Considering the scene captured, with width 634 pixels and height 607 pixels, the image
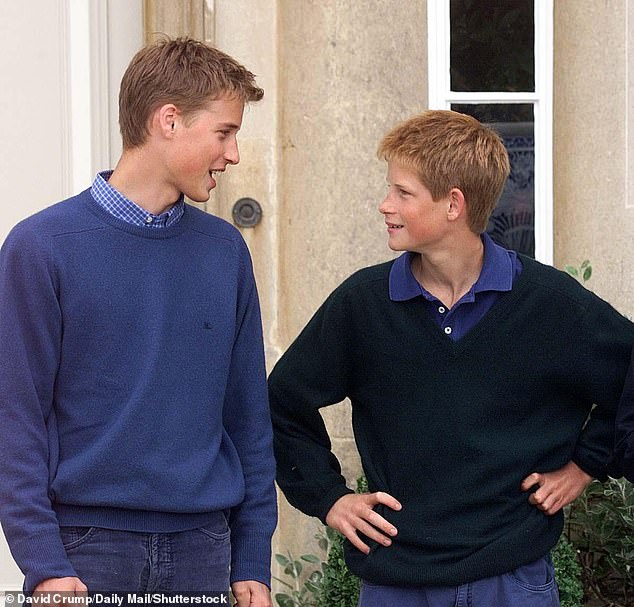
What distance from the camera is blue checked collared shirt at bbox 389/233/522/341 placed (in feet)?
9.04

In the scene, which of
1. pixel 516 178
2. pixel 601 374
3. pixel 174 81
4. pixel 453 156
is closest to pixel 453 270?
pixel 453 156

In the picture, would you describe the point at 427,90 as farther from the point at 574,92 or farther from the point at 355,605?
the point at 355,605

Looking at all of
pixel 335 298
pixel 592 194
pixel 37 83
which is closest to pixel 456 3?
pixel 592 194

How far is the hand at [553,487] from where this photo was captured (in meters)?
2.72

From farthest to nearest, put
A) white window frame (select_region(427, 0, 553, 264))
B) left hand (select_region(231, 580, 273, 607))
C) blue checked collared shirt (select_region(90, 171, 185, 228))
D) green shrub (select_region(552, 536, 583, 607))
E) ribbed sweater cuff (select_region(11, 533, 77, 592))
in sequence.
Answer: white window frame (select_region(427, 0, 553, 264))
green shrub (select_region(552, 536, 583, 607))
left hand (select_region(231, 580, 273, 607))
blue checked collared shirt (select_region(90, 171, 185, 228))
ribbed sweater cuff (select_region(11, 533, 77, 592))

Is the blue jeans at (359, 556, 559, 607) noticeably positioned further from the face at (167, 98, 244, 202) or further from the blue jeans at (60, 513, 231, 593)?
the face at (167, 98, 244, 202)

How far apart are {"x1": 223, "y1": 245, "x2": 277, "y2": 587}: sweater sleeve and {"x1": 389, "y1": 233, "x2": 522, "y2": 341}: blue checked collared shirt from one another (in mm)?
344

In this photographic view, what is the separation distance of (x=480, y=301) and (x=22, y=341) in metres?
1.03

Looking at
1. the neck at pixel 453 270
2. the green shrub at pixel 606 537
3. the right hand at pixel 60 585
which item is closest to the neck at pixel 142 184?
the neck at pixel 453 270

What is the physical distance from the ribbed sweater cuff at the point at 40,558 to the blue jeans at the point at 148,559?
2.8 inches

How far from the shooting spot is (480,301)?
2773 mm

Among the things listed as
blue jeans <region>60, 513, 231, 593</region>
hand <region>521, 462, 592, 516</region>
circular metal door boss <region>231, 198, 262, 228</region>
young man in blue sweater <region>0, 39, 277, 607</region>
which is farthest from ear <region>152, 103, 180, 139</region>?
circular metal door boss <region>231, 198, 262, 228</region>

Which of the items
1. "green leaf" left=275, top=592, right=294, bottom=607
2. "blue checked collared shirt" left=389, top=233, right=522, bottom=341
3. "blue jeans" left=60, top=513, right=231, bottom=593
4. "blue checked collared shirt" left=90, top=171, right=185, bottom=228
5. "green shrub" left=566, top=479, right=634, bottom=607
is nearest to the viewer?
"blue jeans" left=60, top=513, right=231, bottom=593

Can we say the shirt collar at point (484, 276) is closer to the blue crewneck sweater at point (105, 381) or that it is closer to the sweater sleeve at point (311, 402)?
the sweater sleeve at point (311, 402)
